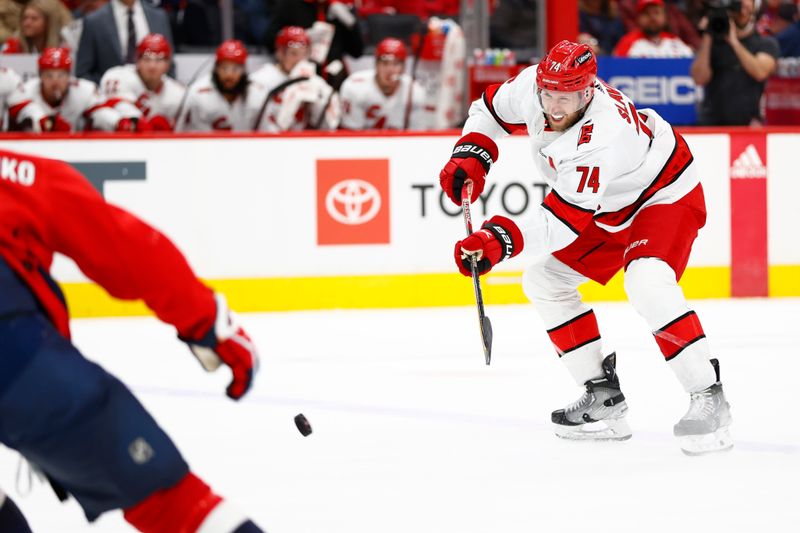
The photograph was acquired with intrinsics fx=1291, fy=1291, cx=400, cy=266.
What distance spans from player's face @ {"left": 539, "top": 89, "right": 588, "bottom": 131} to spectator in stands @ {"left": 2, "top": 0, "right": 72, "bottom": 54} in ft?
15.9

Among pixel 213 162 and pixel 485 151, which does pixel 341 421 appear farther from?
pixel 213 162

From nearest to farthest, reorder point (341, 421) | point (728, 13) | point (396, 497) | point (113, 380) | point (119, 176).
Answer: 1. point (113, 380)
2. point (396, 497)
3. point (341, 421)
4. point (119, 176)
5. point (728, 13)

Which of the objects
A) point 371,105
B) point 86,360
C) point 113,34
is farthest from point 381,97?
point 86,360

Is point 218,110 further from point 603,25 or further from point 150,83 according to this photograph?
point 603,25

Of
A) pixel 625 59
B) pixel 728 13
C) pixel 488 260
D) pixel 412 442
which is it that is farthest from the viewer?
pixel 625 59

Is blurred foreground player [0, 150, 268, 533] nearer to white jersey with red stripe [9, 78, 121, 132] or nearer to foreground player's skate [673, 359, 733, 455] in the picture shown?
foreground player's skate [673, 359, 733, 455]

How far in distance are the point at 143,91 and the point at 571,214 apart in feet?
14.3

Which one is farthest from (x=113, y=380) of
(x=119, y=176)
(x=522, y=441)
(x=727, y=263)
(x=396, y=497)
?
(x=727, y=263)

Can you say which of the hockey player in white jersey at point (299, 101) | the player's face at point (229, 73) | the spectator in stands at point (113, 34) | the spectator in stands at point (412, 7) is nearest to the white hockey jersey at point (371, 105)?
the hockey player in white jersey at point (299, 101)

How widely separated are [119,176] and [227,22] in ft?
6.46

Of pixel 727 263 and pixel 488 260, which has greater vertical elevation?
pixel 488 260

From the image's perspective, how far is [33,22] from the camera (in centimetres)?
755

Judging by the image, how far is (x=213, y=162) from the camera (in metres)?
6.49

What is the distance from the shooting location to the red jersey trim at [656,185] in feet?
12.1
